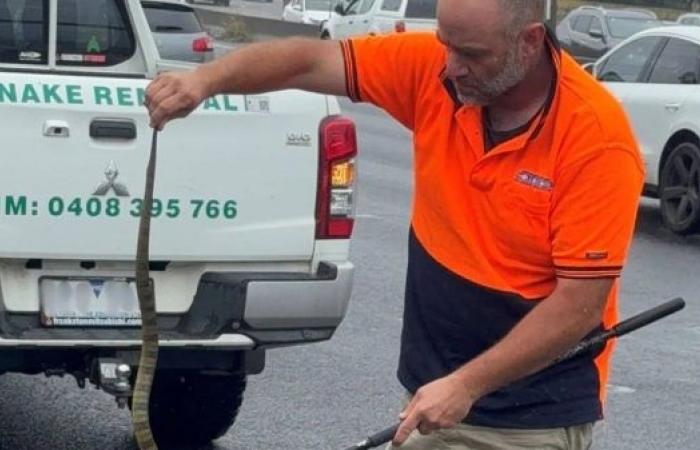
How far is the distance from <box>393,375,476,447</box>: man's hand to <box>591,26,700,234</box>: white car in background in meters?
10.7

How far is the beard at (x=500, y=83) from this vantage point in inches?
140

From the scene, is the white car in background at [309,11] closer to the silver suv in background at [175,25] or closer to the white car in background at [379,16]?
the white car in background at [379,16]

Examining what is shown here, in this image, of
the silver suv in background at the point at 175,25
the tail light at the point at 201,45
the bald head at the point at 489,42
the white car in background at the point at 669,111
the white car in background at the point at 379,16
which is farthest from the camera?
the white car in background at the point at 379,16

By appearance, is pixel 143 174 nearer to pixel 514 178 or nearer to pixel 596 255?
pixel 514 178

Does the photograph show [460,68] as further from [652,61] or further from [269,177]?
[652,61]

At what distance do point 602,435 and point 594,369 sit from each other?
13.5 feet

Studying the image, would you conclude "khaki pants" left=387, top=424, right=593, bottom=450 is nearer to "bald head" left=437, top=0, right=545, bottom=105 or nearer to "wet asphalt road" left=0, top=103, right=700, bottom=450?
"bald head" left=437, top=0, right=545, bottom=105

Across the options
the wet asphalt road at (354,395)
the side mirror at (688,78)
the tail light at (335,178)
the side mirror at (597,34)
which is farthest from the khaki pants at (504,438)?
the side mirror at (597,34)

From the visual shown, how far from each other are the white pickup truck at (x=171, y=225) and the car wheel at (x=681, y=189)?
8225 millimetres

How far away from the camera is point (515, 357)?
3.53 m

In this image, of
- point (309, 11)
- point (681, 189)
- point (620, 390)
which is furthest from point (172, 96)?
point (309, 11)

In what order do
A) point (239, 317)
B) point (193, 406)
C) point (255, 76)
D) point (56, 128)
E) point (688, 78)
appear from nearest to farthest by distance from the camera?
point (255, 76) < point (56, 128) < point (239, 317) < point (193, 406) < point (688, 78)

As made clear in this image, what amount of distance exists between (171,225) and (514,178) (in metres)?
2.59

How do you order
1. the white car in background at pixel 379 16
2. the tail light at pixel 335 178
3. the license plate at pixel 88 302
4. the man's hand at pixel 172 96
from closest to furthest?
the man's hand at pixel 172 96, the license plate at pixel 88 302, the tail light at pixel 335 178, the white car in background at pixel 379 16
